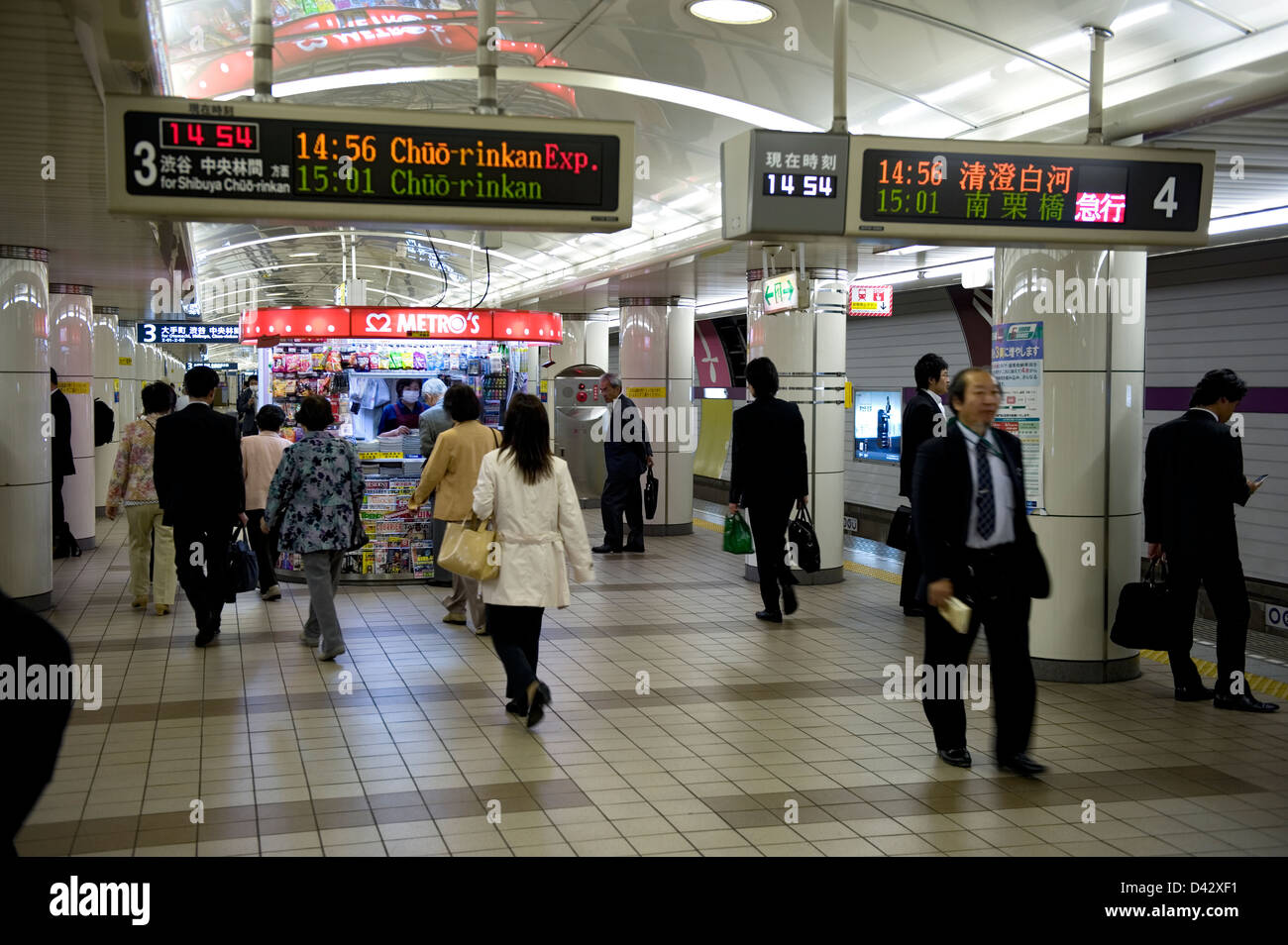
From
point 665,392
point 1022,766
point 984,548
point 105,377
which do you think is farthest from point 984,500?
point 105,377

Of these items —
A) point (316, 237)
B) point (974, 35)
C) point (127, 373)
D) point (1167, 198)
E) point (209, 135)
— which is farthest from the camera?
point (127, 373)

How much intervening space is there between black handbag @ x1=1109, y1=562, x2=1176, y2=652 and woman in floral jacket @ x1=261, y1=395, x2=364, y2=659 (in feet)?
15.3

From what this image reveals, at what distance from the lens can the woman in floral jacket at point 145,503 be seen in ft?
28.2

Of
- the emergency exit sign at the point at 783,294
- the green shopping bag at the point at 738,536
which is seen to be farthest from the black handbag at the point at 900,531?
the emergency exit sign at the point at 783,294

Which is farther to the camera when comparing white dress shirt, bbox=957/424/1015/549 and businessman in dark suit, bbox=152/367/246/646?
businessman in dark suit, bbox=152/367/246/646

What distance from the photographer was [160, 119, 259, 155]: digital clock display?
4.72 m

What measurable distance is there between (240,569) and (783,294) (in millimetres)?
4843

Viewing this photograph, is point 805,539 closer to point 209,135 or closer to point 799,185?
point 799,185

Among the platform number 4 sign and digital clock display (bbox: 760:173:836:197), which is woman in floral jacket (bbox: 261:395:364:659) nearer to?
digital clock display (bbox: 760:173:836:197)

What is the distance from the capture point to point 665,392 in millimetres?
14586

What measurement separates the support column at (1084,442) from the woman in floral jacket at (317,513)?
422 cm

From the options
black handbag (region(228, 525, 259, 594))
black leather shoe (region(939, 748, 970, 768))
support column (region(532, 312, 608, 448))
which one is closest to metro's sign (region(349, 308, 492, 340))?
black handbag (region(228, 525, 259, 594))
